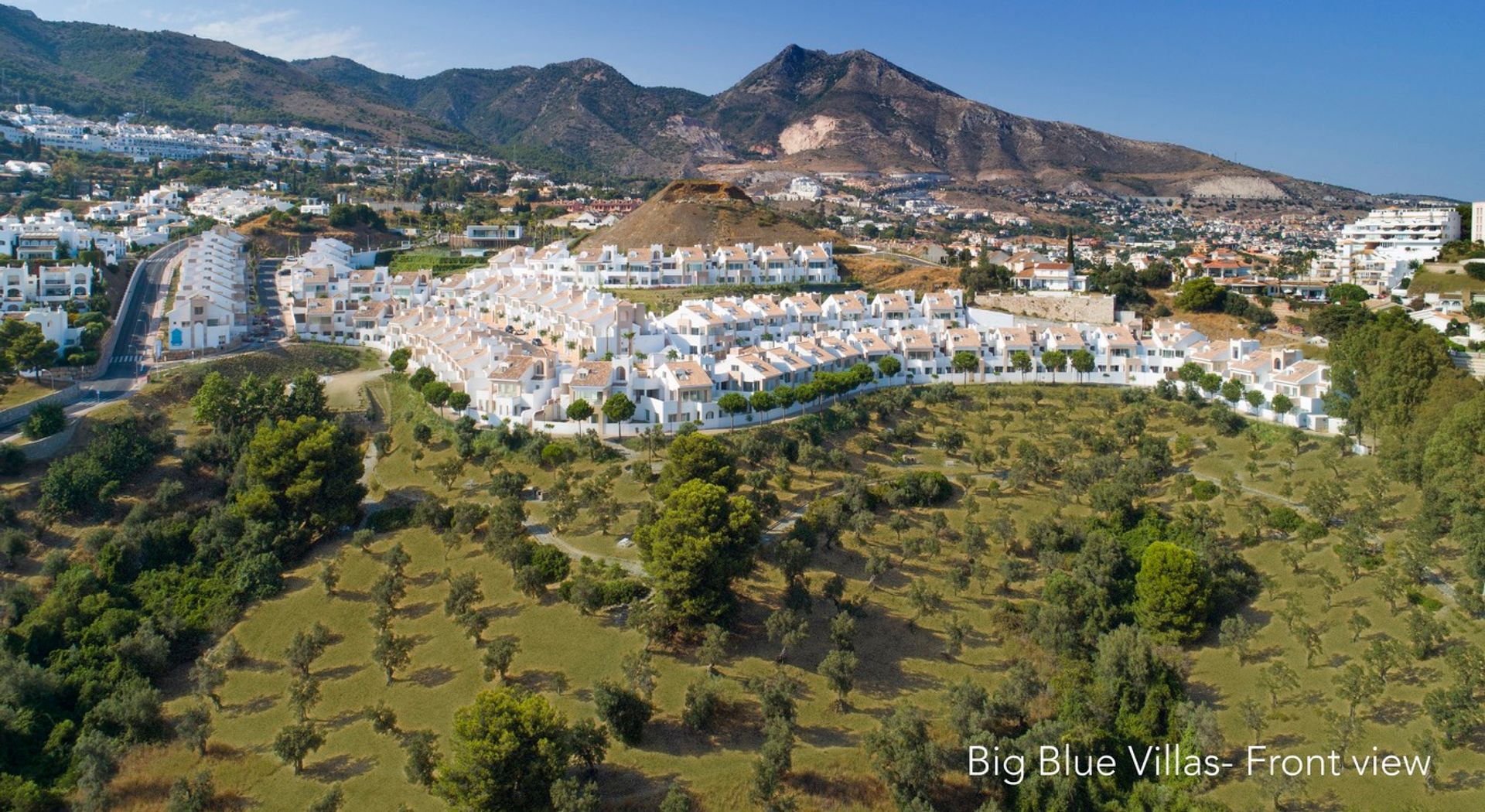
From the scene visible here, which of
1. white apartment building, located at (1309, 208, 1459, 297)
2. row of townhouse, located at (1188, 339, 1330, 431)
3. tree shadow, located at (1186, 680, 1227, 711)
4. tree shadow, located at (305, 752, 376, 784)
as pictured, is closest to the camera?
tree shadow, located at (305, 752, 376, 784)

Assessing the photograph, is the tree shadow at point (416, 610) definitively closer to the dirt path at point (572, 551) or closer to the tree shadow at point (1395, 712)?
the dirt path at point (572, 551)

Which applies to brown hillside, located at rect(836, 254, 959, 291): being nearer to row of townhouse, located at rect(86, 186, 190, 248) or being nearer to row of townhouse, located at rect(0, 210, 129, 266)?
row of townhouse, located at rect(0, 210, 129, 266)

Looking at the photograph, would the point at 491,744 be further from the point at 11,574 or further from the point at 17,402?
the point at 17,402

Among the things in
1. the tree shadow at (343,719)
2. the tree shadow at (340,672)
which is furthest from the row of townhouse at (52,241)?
the tree shadow at (343,719)

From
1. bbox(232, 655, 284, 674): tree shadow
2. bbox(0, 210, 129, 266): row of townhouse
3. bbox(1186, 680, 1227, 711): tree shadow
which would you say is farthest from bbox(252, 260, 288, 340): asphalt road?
bbox(1186, 680, 1227, 711): tree shadow

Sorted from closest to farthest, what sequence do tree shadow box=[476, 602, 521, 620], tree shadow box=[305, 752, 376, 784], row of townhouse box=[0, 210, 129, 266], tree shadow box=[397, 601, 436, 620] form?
tree shadow box=[305, 752, 376, 784] → tree shadow box=[476, 602, 521, 620] → tree shadow box=[397, 601, 436, 620] → row of townhouse box=[0, 210, 129, 266]

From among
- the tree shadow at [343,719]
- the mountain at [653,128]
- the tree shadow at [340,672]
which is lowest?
the tree shadow at [343,719]
